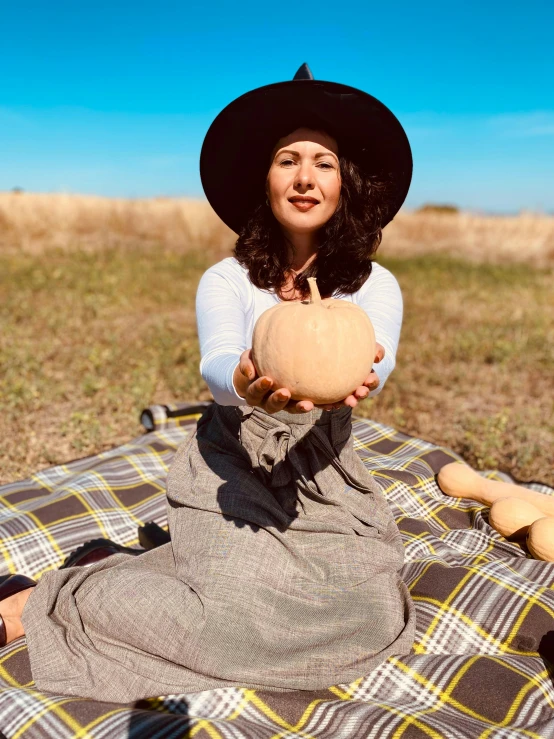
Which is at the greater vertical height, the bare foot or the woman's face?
the woman's face

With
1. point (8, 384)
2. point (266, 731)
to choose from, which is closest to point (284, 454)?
point (266, 731)

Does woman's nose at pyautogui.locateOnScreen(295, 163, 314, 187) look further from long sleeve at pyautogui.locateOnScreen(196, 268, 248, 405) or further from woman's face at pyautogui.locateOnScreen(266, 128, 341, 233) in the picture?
long sleeve at pyautogui.locateOnScreen(196, 268, 248, 405)

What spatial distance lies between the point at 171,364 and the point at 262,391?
4.24m

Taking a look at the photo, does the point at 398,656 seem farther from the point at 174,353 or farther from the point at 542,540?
the point at 174,353

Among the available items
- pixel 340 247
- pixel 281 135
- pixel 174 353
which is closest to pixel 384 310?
pixel 340 247

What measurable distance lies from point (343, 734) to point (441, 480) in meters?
1.80

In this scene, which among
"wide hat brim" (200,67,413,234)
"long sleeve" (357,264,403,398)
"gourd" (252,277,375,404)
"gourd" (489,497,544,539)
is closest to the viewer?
"gourd" (252,277,375,404)

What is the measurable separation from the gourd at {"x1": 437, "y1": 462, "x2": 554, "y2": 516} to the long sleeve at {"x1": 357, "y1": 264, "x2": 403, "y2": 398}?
126 centimetres

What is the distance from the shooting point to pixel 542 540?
274 cm

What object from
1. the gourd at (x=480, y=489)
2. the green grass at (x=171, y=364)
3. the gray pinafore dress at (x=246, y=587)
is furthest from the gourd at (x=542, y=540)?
the green grass at (x=171, y=364)

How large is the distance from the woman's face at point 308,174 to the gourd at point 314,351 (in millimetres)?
774

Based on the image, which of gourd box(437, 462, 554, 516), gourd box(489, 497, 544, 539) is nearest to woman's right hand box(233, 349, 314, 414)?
gourd box(489, 497, 544, 539)

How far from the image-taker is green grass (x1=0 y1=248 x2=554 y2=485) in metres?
4.34

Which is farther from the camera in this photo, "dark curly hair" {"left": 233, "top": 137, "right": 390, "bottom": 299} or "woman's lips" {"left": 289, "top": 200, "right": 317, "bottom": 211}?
"dark curly hair" {"left": 233, "top": 137, "right": 390, "bottom": 299}
